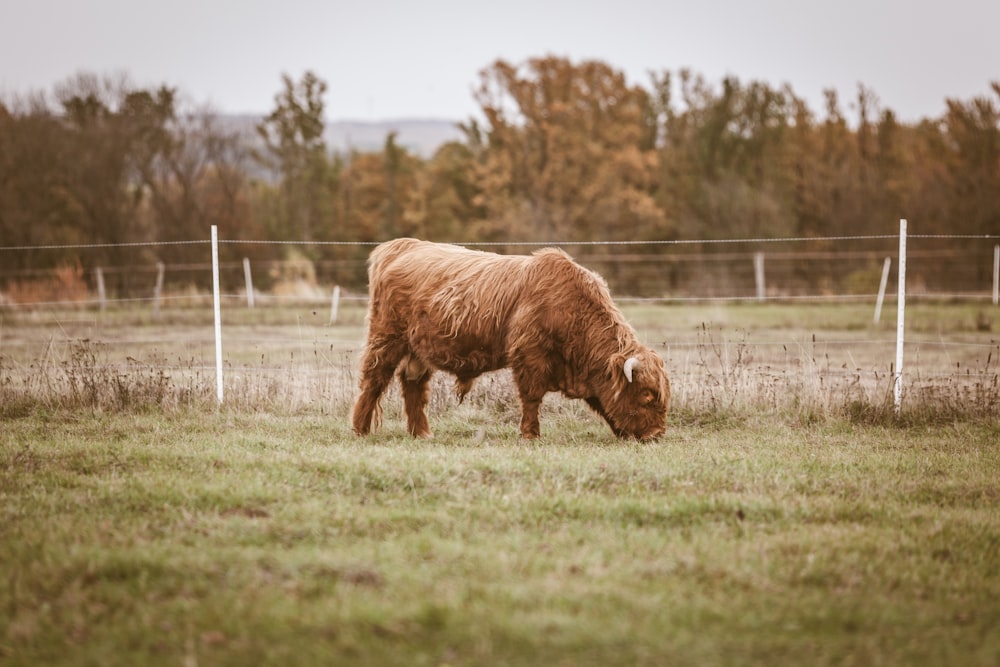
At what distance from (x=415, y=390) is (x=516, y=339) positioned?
4.41 ft

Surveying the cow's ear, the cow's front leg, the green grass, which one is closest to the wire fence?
the cow's front leg

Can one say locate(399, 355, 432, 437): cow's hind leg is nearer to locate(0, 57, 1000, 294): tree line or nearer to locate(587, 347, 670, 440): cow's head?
locate(587, 347, 670, 440): cow's head

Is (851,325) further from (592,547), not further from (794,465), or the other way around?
(592,547)

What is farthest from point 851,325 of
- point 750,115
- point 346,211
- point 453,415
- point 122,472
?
point 346,211

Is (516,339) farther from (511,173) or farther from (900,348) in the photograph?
(511,173)

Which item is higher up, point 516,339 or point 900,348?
point 516,339

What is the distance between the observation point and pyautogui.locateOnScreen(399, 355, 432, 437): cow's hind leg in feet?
30.1

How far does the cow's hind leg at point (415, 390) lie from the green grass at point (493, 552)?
654 millimetres

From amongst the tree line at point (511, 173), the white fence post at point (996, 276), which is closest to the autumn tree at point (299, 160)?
the tree line at point (511, 173)

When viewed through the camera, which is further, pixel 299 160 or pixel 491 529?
pixel 299 160

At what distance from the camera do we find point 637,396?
28.0 ft

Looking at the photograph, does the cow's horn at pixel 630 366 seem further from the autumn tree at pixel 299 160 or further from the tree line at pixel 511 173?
the autumn tree at pixel 299 160

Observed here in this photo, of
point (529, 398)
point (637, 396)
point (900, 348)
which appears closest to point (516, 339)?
point (529, 398)

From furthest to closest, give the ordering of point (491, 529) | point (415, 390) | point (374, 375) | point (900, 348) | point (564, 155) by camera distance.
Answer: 1. point (564, 155)
2. point (900, 348)
3. point (415, 390)
4. point (374, 375)
5. point (491, 529)
